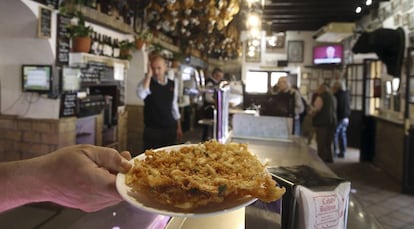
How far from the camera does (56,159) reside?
817 mm

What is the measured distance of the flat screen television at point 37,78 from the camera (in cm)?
357

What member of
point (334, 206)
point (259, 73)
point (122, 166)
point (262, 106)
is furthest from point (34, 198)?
point (259, 73)

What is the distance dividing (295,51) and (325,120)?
3.80 meters

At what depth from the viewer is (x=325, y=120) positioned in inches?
225

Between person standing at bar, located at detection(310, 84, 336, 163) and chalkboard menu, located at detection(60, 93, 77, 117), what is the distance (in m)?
3.94

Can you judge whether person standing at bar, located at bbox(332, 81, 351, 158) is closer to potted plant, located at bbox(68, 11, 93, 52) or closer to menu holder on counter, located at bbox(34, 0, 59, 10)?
potted plant, located at bbox(68, 11, 93, 52)

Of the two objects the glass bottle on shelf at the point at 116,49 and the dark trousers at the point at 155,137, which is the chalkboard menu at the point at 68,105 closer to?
the dark trousers at the point at 155,137

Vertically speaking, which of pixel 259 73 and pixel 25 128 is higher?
pixel 259 73

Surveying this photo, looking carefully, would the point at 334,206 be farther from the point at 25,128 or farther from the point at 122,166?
the point at 25,128

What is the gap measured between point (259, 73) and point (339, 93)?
340 centimetres

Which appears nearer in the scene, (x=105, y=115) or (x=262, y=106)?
(x=262, y=106)

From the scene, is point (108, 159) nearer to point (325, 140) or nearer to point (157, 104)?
point (157, 104)

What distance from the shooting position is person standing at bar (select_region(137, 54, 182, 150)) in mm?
3582

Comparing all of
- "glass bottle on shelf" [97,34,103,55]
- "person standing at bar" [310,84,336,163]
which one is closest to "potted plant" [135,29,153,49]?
"glass bottle on shelf" [97,34,103,55]
